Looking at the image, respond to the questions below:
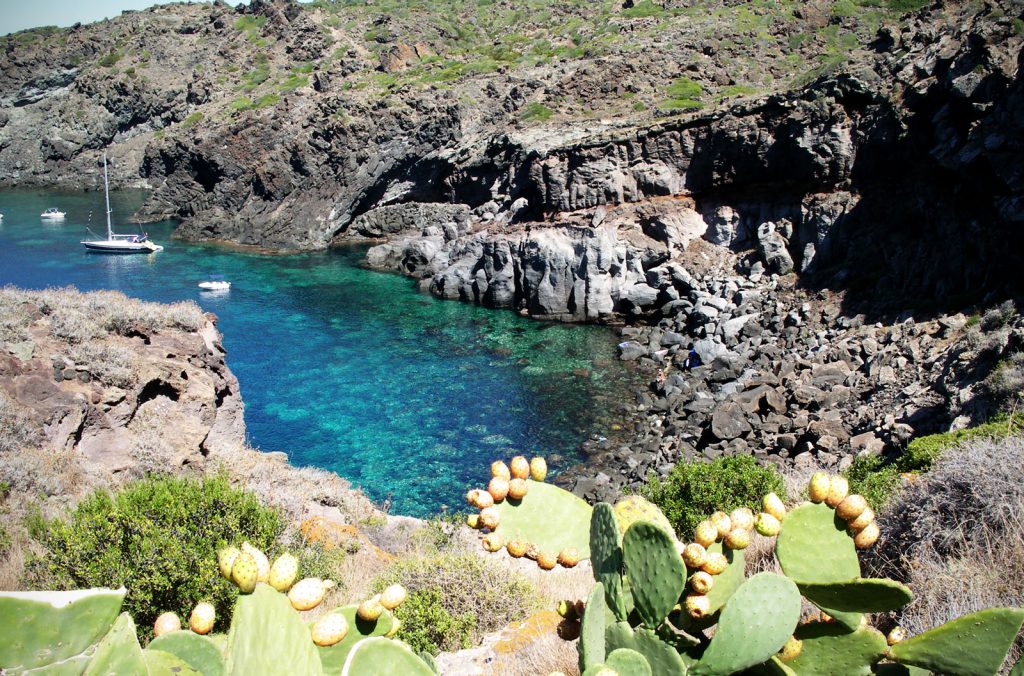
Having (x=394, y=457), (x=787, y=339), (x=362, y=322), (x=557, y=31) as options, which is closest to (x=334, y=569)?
(x=394, y=457)

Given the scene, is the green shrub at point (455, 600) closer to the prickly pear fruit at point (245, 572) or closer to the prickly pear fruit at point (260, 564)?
the prickly pear fruit at point (260, 564)

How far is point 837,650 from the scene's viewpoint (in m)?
4.08

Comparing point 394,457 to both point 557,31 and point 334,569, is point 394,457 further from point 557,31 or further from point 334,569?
point 557,31

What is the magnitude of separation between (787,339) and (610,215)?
1682 centimetres

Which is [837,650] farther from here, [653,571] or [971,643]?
[653,571]

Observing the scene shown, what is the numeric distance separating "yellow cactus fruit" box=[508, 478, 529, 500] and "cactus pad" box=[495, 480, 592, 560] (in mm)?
72

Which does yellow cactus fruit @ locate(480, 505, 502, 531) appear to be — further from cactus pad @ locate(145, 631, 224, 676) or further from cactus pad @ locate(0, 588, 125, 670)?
cactus pad @ locate(0, 588, 125, 670)

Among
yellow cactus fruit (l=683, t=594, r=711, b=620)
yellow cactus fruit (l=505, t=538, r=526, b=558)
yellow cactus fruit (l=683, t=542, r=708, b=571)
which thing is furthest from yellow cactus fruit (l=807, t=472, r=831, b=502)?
yellow cactus fruit (l=505, t=538, r=526, b=558)

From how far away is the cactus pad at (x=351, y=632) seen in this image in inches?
147

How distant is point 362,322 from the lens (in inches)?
1678

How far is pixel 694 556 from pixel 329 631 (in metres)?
2.03

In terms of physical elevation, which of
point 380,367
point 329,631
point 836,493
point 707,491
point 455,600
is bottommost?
point 380,367

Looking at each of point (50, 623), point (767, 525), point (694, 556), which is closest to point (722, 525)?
point (767, 525)

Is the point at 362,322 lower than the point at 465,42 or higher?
lower
